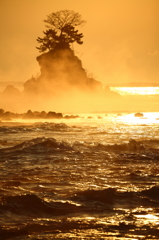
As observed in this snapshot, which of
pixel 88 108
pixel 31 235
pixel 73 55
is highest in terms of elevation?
pixel 73 55

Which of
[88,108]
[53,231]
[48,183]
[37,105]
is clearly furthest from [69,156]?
[88,108]

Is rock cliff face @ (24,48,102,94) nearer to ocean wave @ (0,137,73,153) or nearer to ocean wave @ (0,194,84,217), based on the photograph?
ocean wave @ (0,137,73,153)

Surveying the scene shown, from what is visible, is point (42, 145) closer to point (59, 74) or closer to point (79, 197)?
point (79, 197)

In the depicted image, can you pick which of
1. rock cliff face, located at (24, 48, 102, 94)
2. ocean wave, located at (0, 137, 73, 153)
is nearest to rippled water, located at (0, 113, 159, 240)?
ocean wave, located at (0, 137, 73, 153)

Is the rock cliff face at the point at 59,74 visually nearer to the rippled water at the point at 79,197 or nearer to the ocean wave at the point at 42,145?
the ocean wave at the point at 42,145

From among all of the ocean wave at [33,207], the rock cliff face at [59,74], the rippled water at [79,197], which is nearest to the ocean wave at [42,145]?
the rippled water at [79,197]

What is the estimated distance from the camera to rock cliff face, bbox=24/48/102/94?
4512 cm

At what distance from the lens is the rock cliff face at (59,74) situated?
4512cm

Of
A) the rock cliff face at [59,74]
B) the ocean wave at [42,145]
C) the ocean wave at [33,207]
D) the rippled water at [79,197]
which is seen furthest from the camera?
the rock cliff face at [59,74]

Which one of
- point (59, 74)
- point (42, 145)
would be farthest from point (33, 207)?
point (59, 74)

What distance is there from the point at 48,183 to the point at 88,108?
4279 cm

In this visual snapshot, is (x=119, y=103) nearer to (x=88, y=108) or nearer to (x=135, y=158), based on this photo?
(x=88, y=108)

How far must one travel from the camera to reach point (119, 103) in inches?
2034

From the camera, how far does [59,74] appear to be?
152 feet
